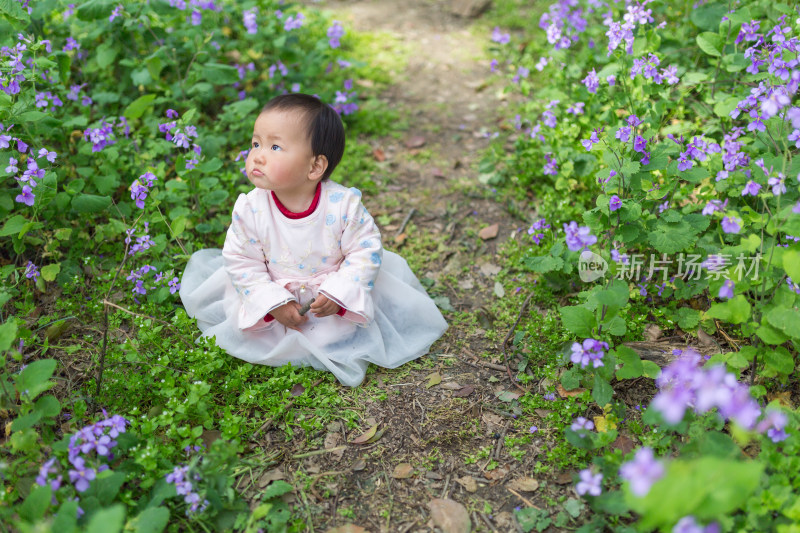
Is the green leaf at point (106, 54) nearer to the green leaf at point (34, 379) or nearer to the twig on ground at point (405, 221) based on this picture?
the twig on ground at point (405, 221)

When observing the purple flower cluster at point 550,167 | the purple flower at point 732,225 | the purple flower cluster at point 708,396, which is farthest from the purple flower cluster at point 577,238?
the purple flower cluster at point 550,167

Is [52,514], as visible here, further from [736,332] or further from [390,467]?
[736,332]

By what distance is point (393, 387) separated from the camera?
117 inches

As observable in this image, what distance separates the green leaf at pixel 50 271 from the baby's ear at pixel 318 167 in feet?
4.85

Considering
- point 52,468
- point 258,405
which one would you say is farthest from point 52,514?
point 258,405

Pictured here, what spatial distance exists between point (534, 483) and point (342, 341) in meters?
1.15

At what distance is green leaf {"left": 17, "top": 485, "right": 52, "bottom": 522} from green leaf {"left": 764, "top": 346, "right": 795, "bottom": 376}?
2.69 m

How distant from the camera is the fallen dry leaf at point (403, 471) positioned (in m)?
2.55

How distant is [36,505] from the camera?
2020mm

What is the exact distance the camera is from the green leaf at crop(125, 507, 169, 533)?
2.05m

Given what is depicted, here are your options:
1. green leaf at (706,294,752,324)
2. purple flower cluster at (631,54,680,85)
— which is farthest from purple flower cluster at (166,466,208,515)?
purple flower cluster at (631,54,680,85)

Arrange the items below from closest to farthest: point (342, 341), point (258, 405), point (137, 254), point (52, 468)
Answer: point (52, 468) → point (258, 405) → point (342, 341) → point (137, 254)

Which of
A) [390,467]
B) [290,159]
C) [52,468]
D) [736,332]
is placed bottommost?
[390,467]

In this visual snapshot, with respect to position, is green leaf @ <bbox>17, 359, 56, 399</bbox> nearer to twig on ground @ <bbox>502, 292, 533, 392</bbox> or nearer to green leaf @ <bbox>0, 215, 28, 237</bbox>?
green leaf @ <bbox>0, 215, 28, 237</bbox>
